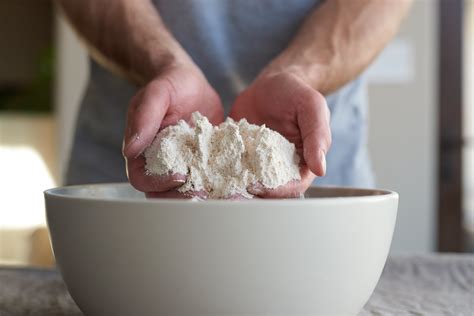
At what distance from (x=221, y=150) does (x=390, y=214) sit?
5.9 inches

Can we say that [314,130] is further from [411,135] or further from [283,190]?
[411,135]

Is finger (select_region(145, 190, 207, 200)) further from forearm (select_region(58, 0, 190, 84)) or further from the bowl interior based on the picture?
forearm (select_region(58, 0, 190, 84))

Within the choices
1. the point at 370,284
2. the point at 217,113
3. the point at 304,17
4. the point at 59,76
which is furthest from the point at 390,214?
the point at 59,76

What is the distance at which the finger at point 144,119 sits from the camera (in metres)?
0.64

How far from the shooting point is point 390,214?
0.57 meters

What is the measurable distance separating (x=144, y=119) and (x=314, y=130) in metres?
0.15

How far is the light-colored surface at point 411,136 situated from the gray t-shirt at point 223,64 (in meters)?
1.68

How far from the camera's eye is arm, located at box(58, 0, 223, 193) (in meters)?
0.64

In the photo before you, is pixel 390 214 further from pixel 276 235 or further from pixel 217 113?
pixel 217 113

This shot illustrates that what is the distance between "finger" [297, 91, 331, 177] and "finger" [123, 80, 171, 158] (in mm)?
132

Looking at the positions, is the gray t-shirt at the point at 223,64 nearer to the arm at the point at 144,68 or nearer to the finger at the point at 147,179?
the arm at the point at 144,68

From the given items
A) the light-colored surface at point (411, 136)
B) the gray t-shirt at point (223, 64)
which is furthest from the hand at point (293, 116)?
the light-colored surface at point (411, 136)

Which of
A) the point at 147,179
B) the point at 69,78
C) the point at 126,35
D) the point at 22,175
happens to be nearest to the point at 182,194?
the point at 147,179

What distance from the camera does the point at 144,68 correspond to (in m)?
0.91
